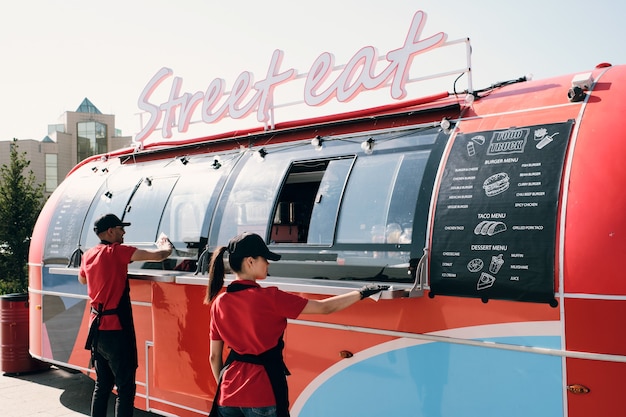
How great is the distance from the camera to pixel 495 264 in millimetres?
3270

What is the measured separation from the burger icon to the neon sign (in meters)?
1.24

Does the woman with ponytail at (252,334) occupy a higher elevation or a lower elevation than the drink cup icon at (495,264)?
lower

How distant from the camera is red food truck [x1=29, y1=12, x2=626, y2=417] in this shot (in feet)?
10.0

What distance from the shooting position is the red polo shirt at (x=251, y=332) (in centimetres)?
299

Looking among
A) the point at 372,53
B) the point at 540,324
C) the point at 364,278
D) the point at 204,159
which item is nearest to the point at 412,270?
the point at 364,278

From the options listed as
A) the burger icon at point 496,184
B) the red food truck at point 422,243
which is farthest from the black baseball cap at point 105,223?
the burger icon at point 496,184

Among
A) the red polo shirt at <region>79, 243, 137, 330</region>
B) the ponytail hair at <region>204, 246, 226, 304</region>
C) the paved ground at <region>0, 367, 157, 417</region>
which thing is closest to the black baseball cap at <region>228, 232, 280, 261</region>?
the ponytail hair at <region>204, 246, 226, 304</region>

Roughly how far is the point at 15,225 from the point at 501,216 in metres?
15.7

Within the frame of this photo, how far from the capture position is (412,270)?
3625mm

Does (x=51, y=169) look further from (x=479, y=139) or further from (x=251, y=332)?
(x=251, y=332)

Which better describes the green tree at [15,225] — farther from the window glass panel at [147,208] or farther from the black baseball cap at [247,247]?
the black baseball cap at [247,247]

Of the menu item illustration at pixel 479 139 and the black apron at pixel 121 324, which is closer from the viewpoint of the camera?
the menu item illustration at pixel 479 139

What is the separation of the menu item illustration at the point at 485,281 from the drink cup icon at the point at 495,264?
36 millimetres

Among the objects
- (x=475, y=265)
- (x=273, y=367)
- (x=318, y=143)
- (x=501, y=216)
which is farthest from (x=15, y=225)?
(x=501, y=216)
